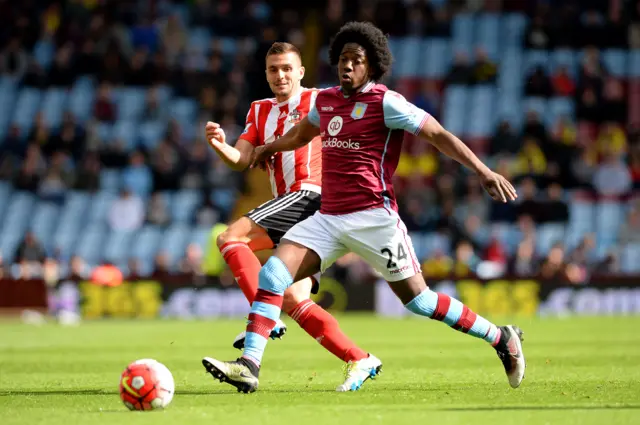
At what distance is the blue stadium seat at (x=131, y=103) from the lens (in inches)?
1046

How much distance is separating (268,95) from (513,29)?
5.92 meters

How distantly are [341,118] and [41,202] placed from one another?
18388mm

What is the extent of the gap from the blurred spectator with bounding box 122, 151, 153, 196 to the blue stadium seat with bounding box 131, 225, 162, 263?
39.5 inches

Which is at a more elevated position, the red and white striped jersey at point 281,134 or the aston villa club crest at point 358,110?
the aston villa club crest at point 358,110

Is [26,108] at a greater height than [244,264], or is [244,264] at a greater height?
[244,264]

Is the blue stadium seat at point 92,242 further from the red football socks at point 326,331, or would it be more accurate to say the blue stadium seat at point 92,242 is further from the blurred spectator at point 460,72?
the red football socks at point 326,331

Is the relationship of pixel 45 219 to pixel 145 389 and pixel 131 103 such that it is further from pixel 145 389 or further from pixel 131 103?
pixel 145 389

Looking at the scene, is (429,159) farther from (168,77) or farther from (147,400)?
(147,400)

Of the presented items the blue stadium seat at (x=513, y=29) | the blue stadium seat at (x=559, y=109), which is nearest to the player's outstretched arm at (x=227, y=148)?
the blue stadium seat at (x=559, y=109)

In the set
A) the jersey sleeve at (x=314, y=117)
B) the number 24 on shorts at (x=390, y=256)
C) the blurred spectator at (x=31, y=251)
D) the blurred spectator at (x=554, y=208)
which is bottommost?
the blurred spectator at (x=31, y=251)

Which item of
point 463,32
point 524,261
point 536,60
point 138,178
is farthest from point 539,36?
point 138,178

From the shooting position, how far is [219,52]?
26797mm

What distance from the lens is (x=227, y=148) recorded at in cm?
864

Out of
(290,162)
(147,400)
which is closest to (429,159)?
(290,162)
